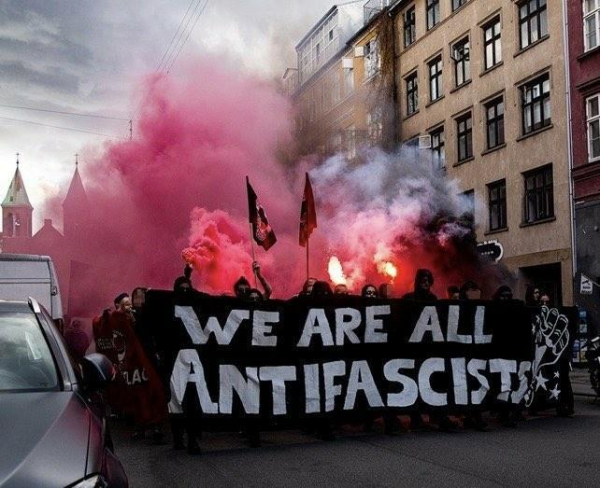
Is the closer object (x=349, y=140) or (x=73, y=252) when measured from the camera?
(x=73, y=252)

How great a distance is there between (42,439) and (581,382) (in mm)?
15241

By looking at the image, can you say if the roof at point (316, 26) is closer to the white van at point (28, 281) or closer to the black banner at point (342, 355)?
the white van at point (28, 281)

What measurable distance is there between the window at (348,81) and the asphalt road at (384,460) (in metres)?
28.8

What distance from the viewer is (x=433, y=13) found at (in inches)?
1314

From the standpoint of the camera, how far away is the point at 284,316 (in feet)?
31.2

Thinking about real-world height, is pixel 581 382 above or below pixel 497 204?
below

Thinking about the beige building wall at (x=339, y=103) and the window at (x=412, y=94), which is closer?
the window at (x=412, y=94)

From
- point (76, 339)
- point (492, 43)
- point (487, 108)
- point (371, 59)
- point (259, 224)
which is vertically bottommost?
point (76, 339)

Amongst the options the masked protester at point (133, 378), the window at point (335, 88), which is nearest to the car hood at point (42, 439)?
the masked protester at point (133, 378)

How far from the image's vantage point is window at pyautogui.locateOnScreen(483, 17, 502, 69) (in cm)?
2903

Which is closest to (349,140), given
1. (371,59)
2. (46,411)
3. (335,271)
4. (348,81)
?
(348,81)

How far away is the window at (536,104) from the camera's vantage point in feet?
86.0

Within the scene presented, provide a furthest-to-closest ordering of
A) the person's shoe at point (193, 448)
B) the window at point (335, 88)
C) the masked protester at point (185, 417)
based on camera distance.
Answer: the window at point (335, 88)
the masked protester at point (185, 417)
the person's shoe at point (193, 448)

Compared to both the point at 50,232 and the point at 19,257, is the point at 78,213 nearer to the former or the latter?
the point at 19,257
